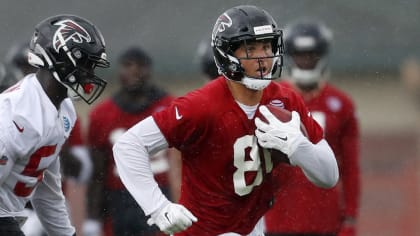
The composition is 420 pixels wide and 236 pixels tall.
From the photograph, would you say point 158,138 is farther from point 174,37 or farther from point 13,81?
point 174,37

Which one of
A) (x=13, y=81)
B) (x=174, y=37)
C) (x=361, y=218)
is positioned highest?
(x=13, y=81)

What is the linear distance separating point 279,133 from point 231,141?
0.79 ft

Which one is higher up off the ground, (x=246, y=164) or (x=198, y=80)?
(x=246, y=164)

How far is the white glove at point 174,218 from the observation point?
4618mm

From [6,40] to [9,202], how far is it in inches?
309

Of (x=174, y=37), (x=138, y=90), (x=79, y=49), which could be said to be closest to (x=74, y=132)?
(x=138, y=90)

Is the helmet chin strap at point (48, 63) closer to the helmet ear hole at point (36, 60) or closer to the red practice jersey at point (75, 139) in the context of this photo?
the helmet ear hole at point (36, 60)

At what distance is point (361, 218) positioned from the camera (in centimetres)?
1160

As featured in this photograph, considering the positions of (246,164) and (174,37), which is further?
(174,37)

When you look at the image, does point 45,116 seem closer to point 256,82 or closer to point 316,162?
point 256,82

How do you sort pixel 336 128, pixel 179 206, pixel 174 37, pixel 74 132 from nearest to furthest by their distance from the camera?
pixel 179 206, pixel 336 128, pixel 74 132, pixel 174 37

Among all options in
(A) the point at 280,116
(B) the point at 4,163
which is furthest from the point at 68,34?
(A) the point at 280,116

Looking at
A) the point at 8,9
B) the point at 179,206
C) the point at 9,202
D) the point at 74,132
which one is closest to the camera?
the point at 179,206

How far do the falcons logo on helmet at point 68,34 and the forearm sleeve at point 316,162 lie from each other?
1.07 m
